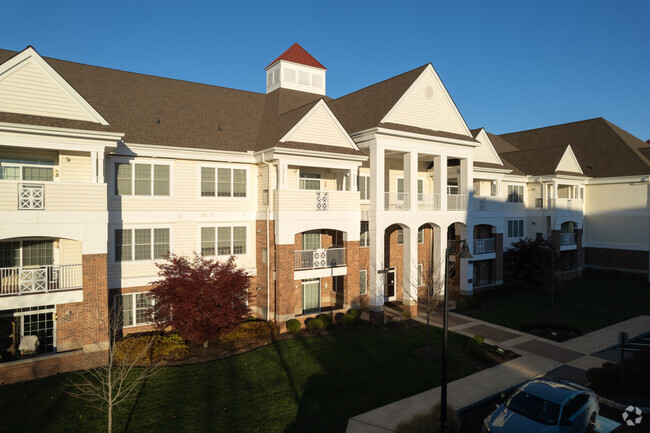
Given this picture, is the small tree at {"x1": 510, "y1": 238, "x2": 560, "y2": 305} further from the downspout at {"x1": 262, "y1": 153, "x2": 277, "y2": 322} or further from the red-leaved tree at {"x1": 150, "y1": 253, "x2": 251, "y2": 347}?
the red-leaved tree at {"x1": 150, "y1": 253, "x2": 251, "y2": 347}

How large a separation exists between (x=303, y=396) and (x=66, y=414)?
7044 millimetres

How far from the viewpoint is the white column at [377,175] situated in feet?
74.7

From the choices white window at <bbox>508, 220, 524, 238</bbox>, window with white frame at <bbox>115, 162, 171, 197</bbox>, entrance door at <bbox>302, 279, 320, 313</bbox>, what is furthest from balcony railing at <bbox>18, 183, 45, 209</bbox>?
white window at <bbox>508, 220, 524, 238</bbox>

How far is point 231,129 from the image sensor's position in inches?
899

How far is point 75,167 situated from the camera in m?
17.3

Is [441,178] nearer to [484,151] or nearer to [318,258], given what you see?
[484,151]

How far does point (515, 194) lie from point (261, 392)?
27771mm

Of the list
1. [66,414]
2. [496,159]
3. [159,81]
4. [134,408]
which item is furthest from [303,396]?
[496,159]

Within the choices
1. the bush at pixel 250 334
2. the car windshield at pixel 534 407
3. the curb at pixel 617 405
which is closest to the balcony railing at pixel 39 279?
the bush at pixel 250 334

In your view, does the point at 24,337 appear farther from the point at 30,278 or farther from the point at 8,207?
the point at 8,207

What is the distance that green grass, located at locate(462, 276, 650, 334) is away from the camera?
Result: 23.3m

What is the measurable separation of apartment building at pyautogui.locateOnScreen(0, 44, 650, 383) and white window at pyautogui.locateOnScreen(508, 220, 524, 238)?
134 inches

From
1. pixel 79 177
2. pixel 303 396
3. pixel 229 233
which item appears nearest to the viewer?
pixel 303 396

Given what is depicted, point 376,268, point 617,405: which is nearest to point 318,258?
point 376,268
